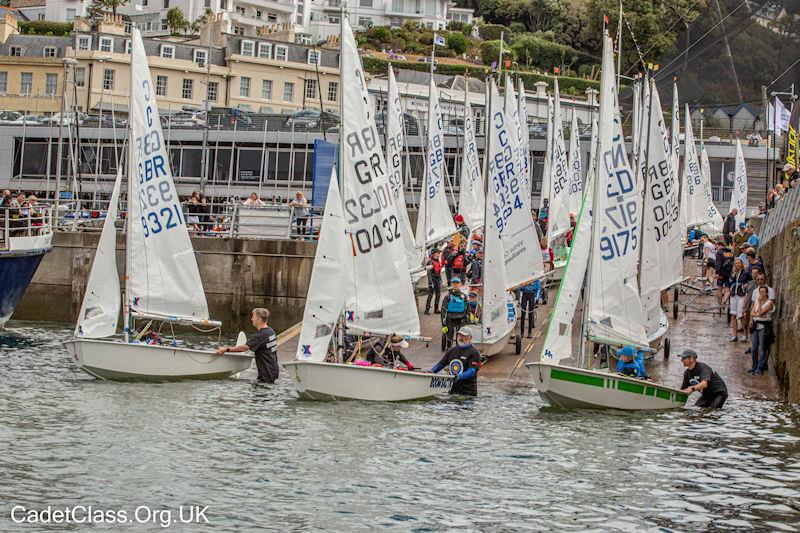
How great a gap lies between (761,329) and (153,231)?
46.7 feet

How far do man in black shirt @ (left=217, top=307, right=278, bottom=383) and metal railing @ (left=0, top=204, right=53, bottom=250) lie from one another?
42.8 feet

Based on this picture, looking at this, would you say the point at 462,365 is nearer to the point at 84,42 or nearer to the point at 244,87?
the point at 244,87

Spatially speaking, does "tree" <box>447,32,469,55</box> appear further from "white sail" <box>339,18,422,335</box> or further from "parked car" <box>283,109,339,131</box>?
"white sail" <box>339,18,422,335</box>

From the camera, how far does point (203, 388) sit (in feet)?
92.7

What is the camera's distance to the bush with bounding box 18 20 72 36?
4821 inches

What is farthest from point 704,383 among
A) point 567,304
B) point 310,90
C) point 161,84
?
point 310,90

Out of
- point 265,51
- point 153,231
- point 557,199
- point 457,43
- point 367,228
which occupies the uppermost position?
point 457,43

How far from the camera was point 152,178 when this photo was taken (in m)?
30.5

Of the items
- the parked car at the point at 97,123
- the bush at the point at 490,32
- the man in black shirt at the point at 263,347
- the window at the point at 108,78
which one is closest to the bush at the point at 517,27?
the bush at the point at 490,32

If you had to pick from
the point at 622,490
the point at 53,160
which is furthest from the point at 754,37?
the point at 622,490

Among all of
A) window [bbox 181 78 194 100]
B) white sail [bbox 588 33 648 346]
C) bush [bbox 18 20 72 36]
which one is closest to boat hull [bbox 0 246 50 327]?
white sail [bbox 588 33 648 346]

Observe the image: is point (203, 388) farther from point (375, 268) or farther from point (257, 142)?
point (257, 142)

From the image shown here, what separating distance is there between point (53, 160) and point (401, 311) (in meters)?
55.1

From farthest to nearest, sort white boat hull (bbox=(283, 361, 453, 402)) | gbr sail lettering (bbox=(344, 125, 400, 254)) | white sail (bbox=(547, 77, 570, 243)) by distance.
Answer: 1. white sail (bbox=(547, 77, 570, 243))
2. gbr sail lettering (bbox=(344, 125, 400, 254))
3. white boat hull (bbox=(283, 361, 453, 402))
